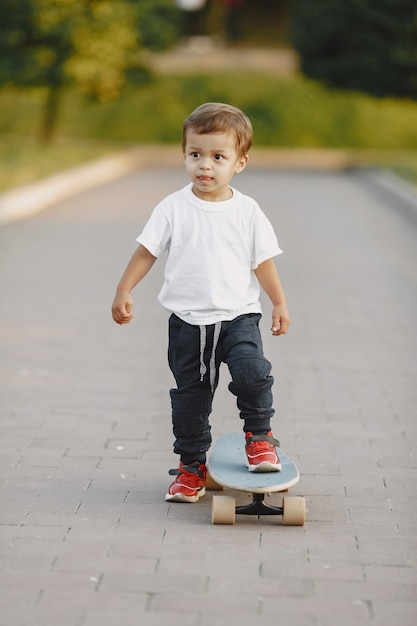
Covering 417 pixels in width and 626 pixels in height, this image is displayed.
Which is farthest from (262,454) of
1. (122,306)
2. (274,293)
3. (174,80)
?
(174,80)

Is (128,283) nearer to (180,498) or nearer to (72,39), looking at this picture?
(180,498)

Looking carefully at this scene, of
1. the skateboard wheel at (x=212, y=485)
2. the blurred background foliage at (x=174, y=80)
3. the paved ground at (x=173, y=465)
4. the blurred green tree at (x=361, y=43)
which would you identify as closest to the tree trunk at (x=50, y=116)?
the blurred background foliage at (x=174, y=80)

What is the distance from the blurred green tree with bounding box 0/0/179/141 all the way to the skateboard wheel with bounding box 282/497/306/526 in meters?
27.7

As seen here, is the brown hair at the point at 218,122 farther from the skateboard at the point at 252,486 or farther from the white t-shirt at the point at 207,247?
the skateboard at the point at 252,486

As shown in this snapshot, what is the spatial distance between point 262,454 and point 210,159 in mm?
1121

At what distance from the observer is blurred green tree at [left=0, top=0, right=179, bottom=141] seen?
31.0m

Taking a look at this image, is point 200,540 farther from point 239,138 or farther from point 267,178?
point 267,178

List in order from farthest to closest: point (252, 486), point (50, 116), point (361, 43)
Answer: point (361, 43) → point (50, 116) → point (252, 486)

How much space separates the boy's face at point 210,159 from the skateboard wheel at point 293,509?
3.88ft

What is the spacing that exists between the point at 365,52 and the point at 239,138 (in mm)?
34692

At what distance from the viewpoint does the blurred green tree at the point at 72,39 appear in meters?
31.0

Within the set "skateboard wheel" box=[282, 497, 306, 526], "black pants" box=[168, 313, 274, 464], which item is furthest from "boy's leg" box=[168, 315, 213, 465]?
"skateboard wheel" box=[282, 497, 306, 526]

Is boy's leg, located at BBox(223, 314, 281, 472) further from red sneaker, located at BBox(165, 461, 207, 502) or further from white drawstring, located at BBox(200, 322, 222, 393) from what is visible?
red sneaker, located at BBox(165, 461, 207, 502)

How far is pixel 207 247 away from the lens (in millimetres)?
4457
